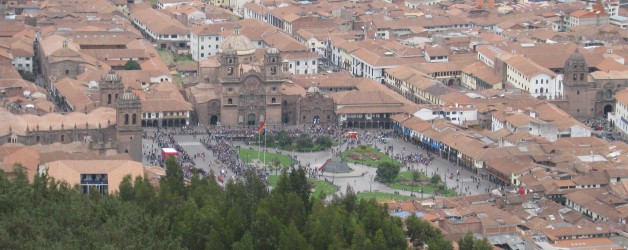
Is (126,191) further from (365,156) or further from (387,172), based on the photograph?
(365,156)

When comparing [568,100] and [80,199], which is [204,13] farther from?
[80,199]

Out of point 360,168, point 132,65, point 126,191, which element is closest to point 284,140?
point 360,168

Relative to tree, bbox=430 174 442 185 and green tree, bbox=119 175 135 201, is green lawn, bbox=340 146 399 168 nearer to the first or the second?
tree, bbox=430 174 442 185

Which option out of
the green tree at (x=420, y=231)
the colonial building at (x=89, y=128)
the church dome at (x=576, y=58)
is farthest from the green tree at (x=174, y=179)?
the church dome at (x=576, y=58)

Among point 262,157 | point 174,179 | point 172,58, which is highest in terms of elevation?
point 172,58

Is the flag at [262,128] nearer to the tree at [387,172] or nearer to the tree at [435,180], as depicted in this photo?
the tree at [387,172]

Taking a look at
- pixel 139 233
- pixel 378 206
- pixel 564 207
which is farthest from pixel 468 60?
pixel 139 233
